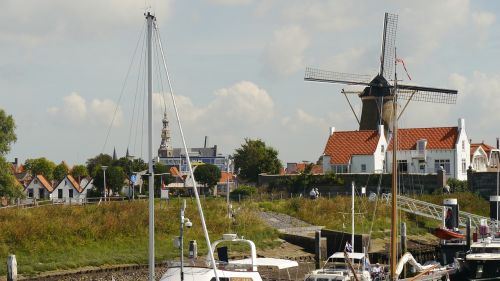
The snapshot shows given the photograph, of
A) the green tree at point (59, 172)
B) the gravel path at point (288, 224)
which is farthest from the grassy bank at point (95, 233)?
the green tree at point (59, 172)

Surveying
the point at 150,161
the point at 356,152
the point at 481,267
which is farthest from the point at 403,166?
the point at 150,161

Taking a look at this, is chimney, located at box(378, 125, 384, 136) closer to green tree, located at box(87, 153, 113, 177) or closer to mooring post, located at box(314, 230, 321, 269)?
mooring post, located at box(314, 230, 321, 269)

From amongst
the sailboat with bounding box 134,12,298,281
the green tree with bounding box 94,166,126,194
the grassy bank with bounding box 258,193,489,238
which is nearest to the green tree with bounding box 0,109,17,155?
the green tree with bounding box 94,166,126,194

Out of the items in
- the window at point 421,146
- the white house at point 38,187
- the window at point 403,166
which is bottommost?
the white house at point 38,187

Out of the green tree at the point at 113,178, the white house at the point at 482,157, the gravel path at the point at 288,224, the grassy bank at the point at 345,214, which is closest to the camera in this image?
the gravel path at the point at 288,224

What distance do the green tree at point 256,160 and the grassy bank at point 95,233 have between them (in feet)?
191

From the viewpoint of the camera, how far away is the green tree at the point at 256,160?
119125mm

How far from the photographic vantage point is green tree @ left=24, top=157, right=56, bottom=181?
465ft

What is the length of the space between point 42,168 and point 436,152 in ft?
251

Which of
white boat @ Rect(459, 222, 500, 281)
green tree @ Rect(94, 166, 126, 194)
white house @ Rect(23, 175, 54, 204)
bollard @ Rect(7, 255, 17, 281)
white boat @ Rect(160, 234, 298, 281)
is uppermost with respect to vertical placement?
green tree @ Rect(94, 166, 126, 194)

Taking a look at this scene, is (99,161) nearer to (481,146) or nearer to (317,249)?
(481,146)

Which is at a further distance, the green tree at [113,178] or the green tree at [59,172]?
the green tree at [59,172]

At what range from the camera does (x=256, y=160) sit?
4707 inches

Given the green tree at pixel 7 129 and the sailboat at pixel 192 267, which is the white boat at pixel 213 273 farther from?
the green tree at pixel 7 129
